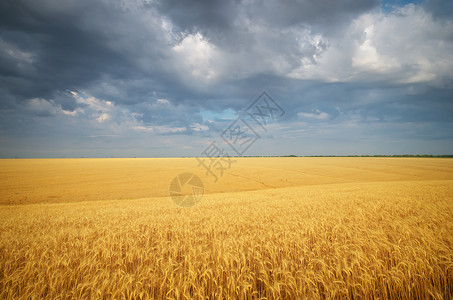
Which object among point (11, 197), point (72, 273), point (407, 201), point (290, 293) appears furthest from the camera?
point (11, 197)

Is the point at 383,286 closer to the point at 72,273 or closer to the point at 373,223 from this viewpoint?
the point at 373,223

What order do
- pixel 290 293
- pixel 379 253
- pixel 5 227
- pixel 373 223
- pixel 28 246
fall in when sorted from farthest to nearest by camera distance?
pixel 5 227 → pixel 373 223 → pixel 28 246 → pixel 379 253 → pixel 290 293

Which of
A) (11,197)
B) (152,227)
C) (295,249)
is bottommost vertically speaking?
(11,197)

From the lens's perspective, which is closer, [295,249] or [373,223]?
[295,249]

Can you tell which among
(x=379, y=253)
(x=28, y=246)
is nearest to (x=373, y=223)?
(x=379, y=253)

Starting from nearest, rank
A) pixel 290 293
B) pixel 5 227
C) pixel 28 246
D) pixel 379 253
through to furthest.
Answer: pixel 290 293 → pixel 379 253 → pixel 28 246 → pixel 5 227

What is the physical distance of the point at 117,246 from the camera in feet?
17.4

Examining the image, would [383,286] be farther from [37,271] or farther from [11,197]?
[11,197]

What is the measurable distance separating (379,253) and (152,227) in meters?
7.48

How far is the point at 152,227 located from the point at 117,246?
82.7 inches

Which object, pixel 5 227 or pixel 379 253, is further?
pixel 5 227

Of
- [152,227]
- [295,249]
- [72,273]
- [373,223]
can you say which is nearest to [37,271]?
[72,273]

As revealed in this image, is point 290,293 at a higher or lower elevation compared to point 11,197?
higher

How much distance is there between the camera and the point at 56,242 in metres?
→ 5.59
